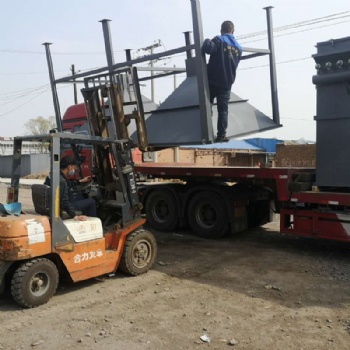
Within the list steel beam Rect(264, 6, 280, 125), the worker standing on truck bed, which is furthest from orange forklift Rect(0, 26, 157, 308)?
steel beam Rect(264, 6, 280, 125)

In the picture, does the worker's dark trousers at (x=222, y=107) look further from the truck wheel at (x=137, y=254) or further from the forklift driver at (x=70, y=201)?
the forklift driver at (x=70, y=201)

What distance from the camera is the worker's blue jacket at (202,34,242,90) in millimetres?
5957

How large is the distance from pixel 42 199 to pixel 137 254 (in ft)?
5.50

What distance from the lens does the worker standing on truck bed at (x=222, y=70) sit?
5965 mm

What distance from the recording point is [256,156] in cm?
3762

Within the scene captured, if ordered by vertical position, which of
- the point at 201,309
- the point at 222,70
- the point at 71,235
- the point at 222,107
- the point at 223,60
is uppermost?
the point at 223,60

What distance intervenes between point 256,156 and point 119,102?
3233cm

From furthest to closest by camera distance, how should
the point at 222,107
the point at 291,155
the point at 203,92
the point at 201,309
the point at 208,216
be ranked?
the point at 291,155 → the point at 208,216 → the point at 222,107 → the point at 203,92 → the point at 201,309

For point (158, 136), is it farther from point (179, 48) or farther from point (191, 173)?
point (191, 173)

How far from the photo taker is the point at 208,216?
9.20m

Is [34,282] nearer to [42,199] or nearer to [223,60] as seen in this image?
[42,199]

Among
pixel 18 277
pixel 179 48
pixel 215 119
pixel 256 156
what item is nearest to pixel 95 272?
pixel 18 277

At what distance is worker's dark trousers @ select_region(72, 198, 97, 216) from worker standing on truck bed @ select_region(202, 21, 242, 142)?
76.0 inches

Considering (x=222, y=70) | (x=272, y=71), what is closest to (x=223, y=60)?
(x=222, y=70)
